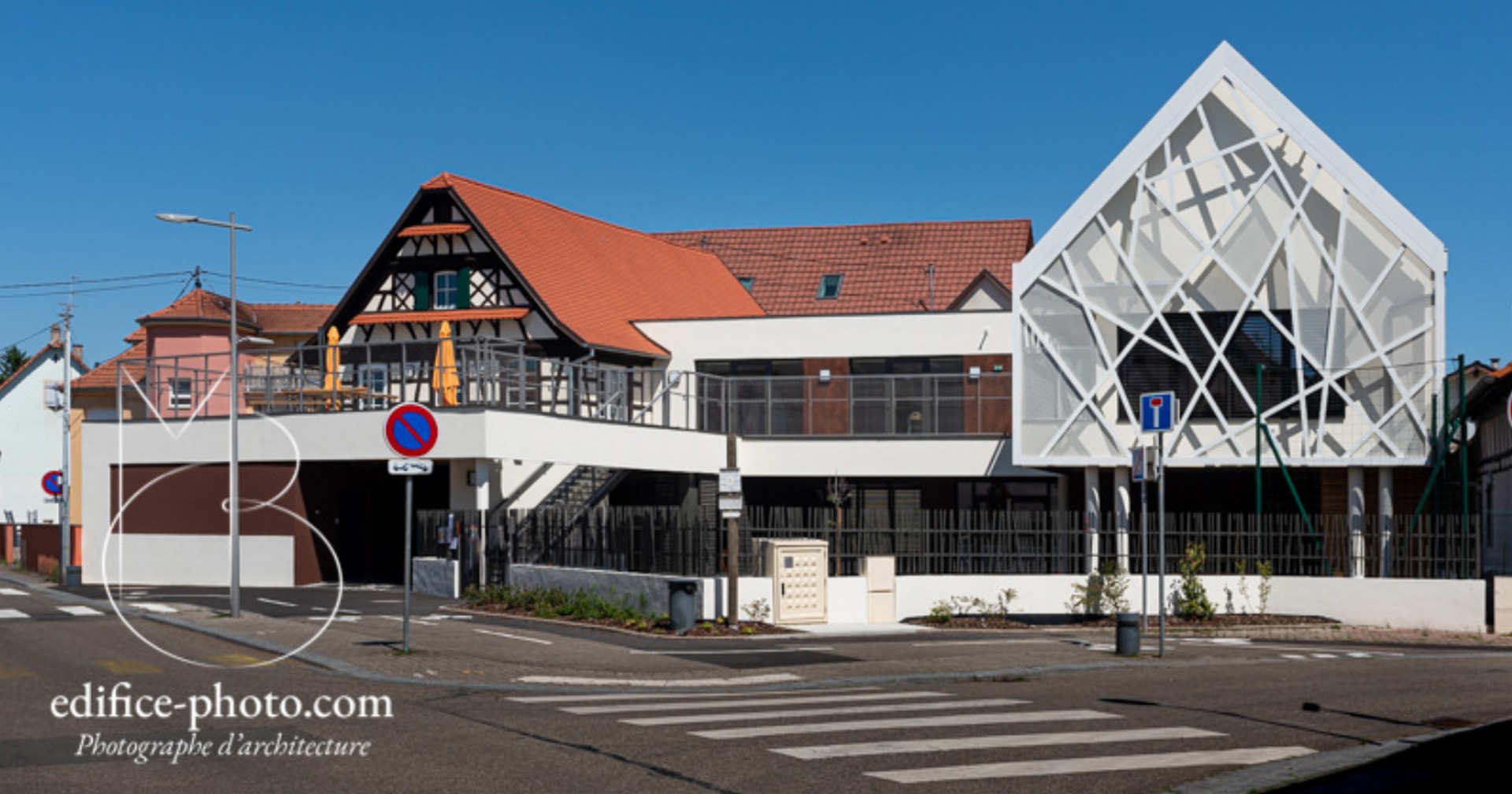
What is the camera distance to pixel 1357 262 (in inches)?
1323

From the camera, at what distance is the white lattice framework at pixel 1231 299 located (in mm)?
33188

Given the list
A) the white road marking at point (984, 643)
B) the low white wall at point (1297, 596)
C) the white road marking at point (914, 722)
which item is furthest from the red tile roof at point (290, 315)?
the white road marking at point (914, 722)

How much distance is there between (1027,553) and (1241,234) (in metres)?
8.84

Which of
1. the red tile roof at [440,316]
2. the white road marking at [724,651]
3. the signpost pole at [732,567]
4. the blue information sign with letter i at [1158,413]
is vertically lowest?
the white road marking at [724,651]

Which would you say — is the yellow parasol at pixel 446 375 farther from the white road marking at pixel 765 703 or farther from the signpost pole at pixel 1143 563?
the white road marking at pixel 765 703

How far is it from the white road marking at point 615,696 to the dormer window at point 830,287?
139 ft

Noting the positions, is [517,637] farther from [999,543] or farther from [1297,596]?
[1297,596]

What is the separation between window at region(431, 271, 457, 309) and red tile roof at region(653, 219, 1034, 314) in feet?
51.8

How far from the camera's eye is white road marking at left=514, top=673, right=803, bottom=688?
728 inches

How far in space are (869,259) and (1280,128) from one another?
94.9ft

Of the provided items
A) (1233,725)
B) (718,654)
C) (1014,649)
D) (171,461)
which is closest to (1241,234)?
(1014,649)

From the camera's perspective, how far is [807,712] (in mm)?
15453

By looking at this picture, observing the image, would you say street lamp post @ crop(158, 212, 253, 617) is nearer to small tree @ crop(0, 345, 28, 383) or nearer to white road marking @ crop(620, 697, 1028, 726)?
white road marking @ crop(620, 697, 1028, 726)

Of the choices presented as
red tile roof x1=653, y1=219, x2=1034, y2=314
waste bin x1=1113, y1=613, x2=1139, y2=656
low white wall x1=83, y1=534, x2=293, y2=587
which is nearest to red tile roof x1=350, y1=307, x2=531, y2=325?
low white wall x1=83, y1=534, x2=293, y2=587
